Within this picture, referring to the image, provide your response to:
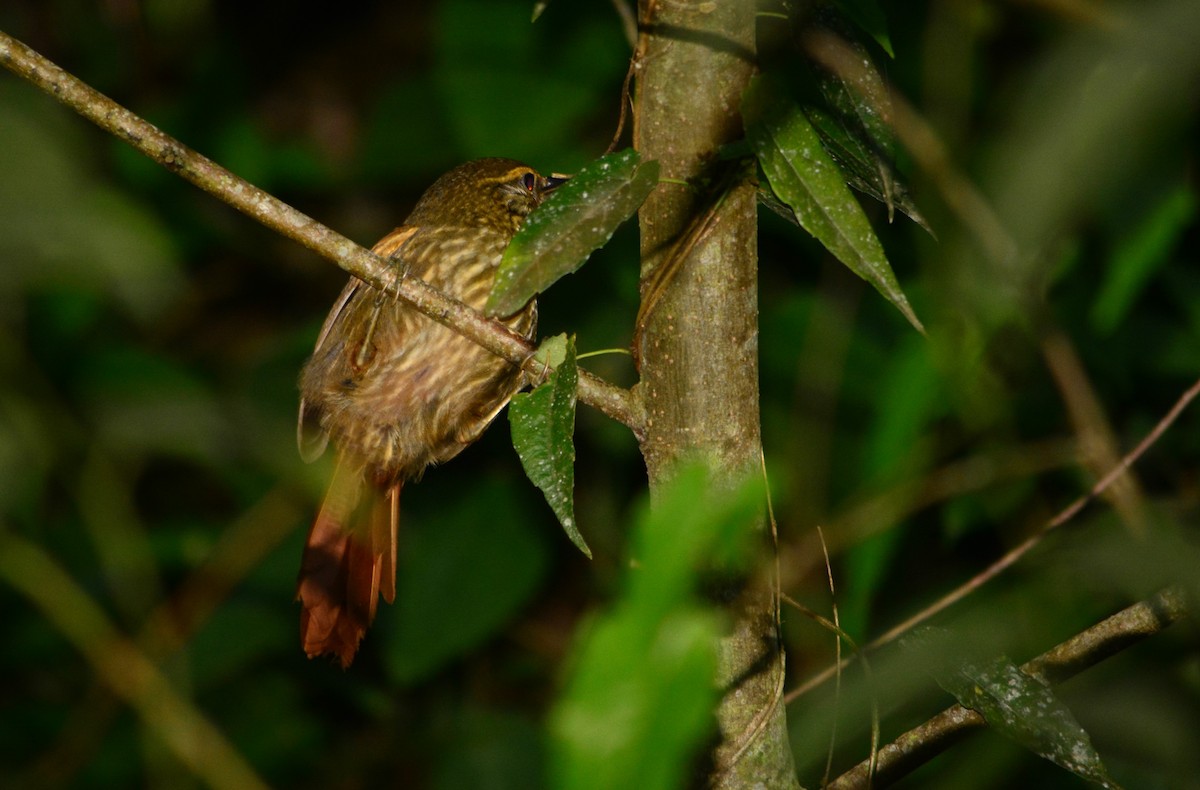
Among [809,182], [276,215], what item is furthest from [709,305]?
[276,215]

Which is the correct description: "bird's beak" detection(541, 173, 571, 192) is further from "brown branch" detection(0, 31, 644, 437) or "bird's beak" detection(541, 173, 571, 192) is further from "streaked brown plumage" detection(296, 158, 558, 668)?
"brown branch" detection(0, 31, 644, 437)

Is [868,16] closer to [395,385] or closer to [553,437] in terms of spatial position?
[553,437]

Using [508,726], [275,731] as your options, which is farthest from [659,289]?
[275,731]

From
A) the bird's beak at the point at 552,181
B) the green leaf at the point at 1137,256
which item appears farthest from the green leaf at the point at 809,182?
the bird's beak at the point at 552,181

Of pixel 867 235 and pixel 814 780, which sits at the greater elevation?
pixel 867 235

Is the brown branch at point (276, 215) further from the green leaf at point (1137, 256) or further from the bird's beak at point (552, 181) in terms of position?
the green leaf at point (1137, 256)

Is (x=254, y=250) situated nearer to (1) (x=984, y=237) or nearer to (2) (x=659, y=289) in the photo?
(1) (x=984, y=237)
